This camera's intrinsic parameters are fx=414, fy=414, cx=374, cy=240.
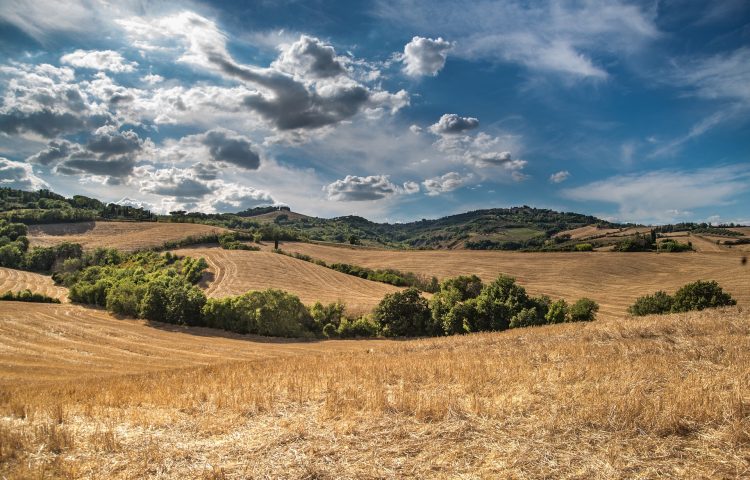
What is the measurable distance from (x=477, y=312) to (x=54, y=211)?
6134 inches

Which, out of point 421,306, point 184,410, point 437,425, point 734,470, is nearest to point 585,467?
point 734,470

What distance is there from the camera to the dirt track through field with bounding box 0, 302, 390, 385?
3697 cm

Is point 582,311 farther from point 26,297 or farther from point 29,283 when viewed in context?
point 29,283

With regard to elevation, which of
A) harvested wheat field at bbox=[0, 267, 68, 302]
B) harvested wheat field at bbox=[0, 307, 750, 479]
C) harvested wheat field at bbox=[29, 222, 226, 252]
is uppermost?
harvested wheat field at bbox=[29, 222, 226, 252]

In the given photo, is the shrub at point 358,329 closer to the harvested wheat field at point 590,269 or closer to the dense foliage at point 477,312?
the dense foliage at point 477,312

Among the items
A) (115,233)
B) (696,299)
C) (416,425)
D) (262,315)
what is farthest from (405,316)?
(115,233)

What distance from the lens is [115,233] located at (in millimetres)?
131500

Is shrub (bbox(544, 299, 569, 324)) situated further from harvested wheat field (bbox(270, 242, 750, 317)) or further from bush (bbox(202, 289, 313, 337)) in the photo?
bush (bbox(202, 289, 313, 337))

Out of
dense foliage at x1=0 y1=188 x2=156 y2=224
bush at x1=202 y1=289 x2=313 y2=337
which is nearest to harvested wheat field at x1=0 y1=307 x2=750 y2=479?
bush at x1=202 y1=289 x2=313 y2=337

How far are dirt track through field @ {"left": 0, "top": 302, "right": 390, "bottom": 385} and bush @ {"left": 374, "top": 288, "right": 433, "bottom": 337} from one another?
17.9 ft

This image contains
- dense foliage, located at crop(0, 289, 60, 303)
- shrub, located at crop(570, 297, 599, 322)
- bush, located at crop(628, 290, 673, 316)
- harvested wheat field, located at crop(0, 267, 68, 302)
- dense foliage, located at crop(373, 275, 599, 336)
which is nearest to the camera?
bush, located at crop(628, 290, 673, 316)

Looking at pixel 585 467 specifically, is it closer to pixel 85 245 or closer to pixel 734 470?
pixel 734 470

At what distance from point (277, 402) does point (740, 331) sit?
20734 millimetres

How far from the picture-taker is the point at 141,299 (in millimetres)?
66062
